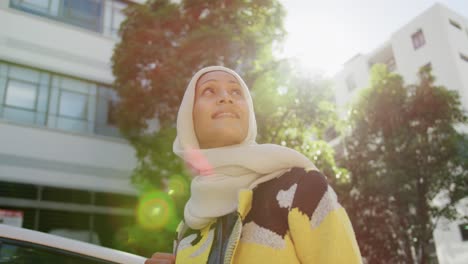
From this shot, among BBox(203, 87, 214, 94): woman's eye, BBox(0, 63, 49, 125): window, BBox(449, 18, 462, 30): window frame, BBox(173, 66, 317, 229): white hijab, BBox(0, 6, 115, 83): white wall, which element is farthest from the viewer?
BBox(449, 18, 462, 30): window frame

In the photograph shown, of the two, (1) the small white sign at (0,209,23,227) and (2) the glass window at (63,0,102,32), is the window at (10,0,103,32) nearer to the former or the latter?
(2) the glass window at (63,0,102,32)

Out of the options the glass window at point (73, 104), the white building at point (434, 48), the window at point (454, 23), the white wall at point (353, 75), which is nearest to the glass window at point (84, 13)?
the glass window at point (73, 104)

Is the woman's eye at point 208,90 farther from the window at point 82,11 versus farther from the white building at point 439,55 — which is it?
the white building at point 439,55

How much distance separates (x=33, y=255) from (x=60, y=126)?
10532 millimetres

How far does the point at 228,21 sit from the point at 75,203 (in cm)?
666

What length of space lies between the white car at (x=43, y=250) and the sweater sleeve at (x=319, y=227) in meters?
1.52

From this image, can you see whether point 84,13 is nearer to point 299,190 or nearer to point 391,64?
point 299,190

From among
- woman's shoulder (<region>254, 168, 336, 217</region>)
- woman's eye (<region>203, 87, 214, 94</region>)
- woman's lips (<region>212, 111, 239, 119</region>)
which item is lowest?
woman's shoulder (<region>254, 168, 336, 217</region>)

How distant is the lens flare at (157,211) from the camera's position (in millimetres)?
8320

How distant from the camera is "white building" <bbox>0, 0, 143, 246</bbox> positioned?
10.9 m

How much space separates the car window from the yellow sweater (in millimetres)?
1223

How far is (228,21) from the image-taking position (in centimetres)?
955

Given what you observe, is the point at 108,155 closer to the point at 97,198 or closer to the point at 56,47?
the point at 97,198

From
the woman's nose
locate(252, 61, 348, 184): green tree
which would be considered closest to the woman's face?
the woman's nose
